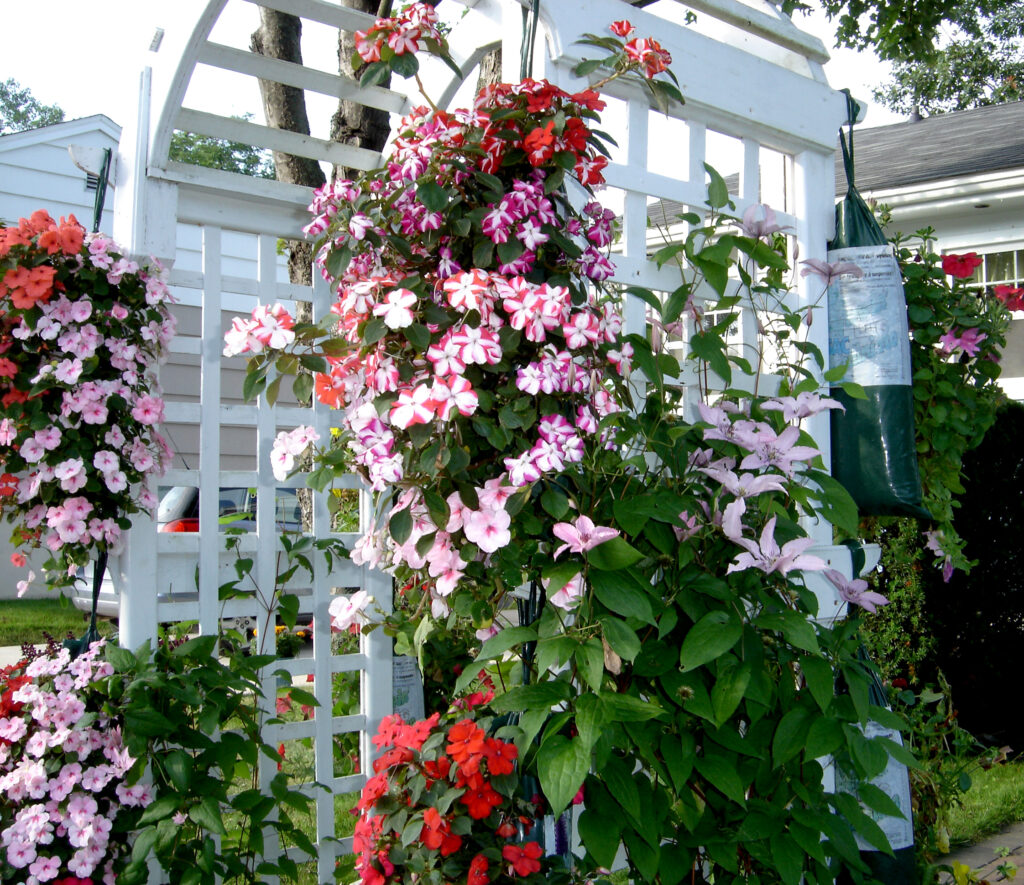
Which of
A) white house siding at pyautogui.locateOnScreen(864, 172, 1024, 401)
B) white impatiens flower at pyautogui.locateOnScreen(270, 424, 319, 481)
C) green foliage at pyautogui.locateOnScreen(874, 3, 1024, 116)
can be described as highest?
green foliage at pyautogui.locateOnScreen(874, 3, 1024, 116)

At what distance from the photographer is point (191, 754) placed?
2021mm

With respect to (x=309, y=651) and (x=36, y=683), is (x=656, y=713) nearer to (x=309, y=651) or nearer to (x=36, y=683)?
(x=36, y=683)

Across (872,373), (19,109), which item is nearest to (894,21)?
(872,373)

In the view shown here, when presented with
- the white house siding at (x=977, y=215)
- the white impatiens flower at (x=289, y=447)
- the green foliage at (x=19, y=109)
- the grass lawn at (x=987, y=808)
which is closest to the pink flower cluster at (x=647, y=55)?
the white impatiens flower at (x=289, y=447)

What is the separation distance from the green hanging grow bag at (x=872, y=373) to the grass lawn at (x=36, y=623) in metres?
5.40

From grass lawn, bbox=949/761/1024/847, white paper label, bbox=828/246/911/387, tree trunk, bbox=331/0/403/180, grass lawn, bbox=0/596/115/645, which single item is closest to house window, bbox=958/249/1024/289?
grass lawn, bbox=949/761/1024/847

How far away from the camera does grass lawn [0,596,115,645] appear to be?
22.1 ft

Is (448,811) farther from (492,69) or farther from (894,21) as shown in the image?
(894,21)

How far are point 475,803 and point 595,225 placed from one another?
113 cm

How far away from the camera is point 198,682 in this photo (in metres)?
1.91

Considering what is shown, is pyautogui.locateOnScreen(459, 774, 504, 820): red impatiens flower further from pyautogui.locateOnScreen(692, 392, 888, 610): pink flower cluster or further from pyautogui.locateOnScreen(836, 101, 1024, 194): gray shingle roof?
pyautogui.locateOnScreen(836, 101, 1024, 194): gray shingle roof

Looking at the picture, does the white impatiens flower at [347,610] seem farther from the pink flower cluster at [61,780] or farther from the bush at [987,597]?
the bush at [987,597]

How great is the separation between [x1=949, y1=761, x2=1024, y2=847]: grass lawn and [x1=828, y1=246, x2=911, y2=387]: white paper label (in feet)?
5.56

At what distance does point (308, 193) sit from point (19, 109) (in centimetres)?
3395
